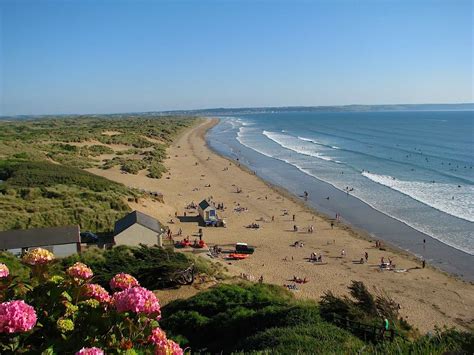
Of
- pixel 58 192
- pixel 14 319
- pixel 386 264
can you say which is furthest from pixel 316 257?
pixel 14 319

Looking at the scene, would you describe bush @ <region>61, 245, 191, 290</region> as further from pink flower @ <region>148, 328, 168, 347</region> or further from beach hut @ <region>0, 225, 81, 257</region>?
pink flower @ <region>148, 328, 168, 347</region>

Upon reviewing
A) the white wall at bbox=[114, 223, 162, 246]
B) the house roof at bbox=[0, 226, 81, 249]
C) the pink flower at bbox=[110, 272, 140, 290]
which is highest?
the pink flower at bbox=[110, 272, 140, 290]

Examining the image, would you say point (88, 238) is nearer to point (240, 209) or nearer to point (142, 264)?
point (142, 264)

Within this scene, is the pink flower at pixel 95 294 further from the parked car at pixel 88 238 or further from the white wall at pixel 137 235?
the parked car at pixel 88 238

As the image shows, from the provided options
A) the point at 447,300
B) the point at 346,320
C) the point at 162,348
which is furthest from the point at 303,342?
the point at 447,300

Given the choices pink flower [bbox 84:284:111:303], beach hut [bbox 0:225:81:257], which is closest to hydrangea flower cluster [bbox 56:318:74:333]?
pink flower [bbox 84:284:111:303]
